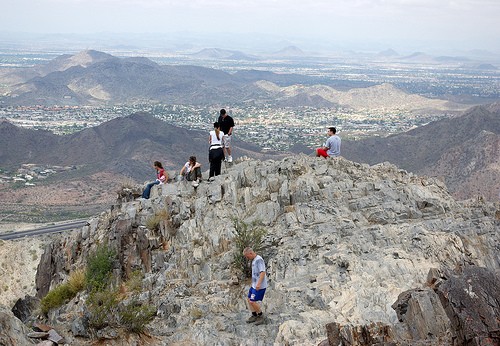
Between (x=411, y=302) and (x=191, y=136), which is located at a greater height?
(x=411, y=302)

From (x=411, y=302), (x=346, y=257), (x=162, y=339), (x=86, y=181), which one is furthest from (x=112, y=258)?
(x=86, y=181)

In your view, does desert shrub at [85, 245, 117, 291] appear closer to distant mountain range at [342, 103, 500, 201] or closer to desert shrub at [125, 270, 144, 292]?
desert shrub at [125, 270, 144, 292]

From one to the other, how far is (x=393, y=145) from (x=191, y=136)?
116ft

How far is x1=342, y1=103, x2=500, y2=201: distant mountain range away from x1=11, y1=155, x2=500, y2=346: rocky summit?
37.1 m

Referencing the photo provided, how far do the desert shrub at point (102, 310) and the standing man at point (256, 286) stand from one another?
2754mm

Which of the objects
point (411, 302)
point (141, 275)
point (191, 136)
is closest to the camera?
point (411, 302)

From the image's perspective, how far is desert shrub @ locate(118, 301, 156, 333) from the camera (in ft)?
38.0

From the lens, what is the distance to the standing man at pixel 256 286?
1184cm

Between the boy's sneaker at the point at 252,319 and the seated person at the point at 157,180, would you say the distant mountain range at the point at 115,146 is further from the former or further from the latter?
the boy's sneaker at the point at 252,319

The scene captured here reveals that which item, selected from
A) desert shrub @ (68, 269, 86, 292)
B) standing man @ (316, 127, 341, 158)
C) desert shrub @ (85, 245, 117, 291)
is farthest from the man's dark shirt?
desert shrub @ (68, 269, 86, 292)

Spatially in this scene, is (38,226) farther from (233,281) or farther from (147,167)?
(233,281)

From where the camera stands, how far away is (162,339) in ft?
39.2

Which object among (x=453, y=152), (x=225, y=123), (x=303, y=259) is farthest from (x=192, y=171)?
(x=453, y=152)

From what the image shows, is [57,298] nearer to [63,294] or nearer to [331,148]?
[63,294]
